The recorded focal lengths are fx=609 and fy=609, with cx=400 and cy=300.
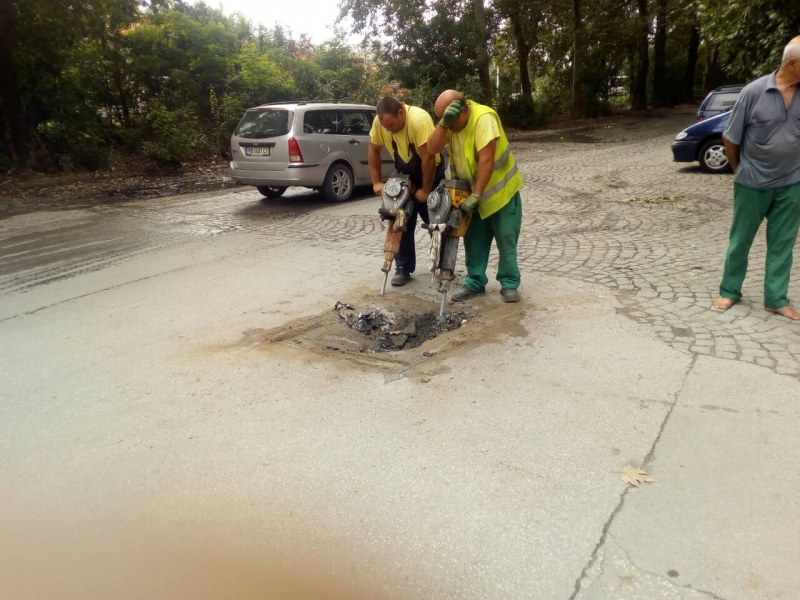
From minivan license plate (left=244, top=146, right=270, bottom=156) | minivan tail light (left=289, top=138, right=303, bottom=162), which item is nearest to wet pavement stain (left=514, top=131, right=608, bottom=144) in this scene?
minivan tail light (left=289, top=138, right=303, bottom=162)

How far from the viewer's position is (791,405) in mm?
3355

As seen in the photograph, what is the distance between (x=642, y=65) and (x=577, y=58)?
543cm

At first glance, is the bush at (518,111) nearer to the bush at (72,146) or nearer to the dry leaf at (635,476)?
the bush at (72,146)

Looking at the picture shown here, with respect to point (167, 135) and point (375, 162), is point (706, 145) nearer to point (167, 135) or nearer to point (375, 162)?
point (375, 162)

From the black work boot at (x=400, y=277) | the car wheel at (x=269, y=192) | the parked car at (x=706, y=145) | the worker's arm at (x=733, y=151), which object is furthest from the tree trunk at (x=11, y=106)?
the worker's arm at (x=733, y=151)

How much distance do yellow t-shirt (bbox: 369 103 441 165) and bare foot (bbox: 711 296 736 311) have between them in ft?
8.50

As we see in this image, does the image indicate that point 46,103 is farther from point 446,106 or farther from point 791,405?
point 791,405

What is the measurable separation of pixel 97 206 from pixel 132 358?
7755mm

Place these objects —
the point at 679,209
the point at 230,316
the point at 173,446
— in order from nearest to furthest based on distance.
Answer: the point at 173,446, the point at 230,316, the point at 679,209

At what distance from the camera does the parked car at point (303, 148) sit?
10.3 m

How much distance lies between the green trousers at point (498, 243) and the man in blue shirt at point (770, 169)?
1626mm

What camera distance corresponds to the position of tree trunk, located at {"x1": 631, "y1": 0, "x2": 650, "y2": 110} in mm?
26172

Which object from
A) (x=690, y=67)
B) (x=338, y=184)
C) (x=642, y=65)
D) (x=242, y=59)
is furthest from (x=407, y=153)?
(x=690, y=67)

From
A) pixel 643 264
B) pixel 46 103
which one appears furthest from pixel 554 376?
pixel 46 103
